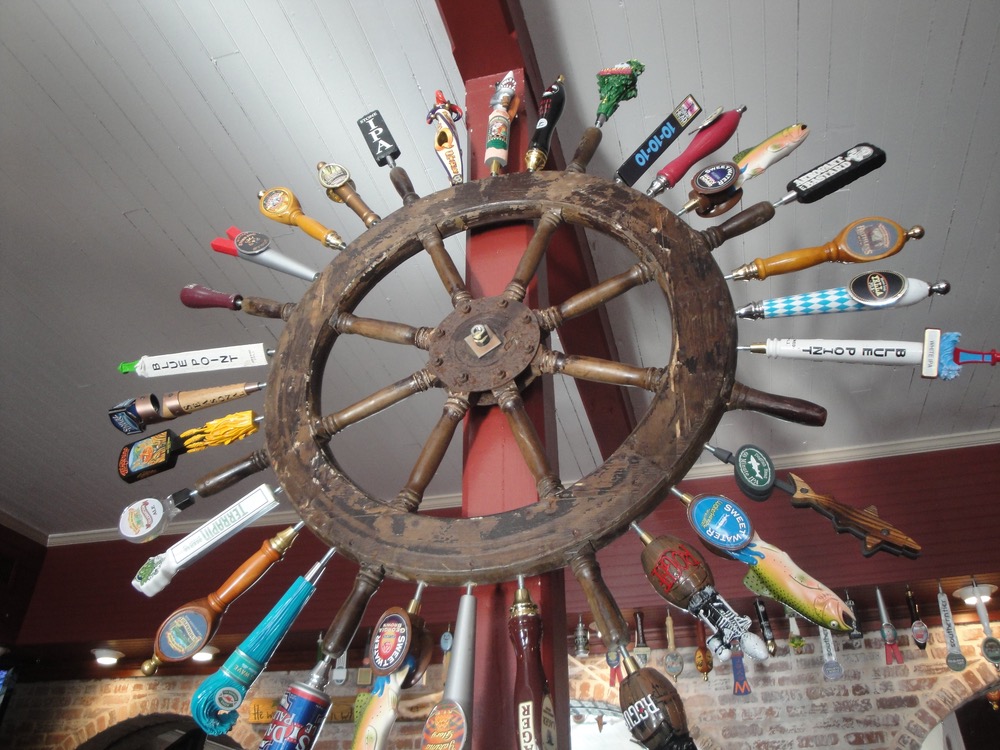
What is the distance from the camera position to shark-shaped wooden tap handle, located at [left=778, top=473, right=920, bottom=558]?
4.35 ft

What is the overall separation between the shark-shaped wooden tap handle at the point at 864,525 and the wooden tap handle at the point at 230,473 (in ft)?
3.26

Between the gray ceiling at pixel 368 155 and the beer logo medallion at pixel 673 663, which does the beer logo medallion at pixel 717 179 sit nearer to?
the gray ceiling at pixel 368 155

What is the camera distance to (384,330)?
1596 millimetres

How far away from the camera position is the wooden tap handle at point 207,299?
173 cm

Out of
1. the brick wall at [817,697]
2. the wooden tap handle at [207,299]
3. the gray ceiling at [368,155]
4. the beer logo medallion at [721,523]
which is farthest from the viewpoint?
the brick wall at [817,697]

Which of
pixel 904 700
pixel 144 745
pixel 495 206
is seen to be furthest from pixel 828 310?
pixel 144 745

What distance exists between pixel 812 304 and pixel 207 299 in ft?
4.30

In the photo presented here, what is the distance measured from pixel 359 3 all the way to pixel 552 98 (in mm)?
981

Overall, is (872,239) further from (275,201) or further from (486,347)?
(275,201)

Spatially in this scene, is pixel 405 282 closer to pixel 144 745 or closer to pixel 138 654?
pixel 138 654

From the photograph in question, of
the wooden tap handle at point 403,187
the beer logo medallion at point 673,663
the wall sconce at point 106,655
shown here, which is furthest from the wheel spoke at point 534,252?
the wall sconce at point 106,655

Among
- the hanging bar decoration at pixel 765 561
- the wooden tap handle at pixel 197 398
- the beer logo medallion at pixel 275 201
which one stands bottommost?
the hanging bar decoration at pixel 765 561

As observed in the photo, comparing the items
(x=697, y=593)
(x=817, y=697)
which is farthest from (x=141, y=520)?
(x=817, y=697)

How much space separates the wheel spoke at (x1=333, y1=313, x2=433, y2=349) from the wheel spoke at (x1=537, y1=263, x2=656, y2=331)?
0.25 meters
